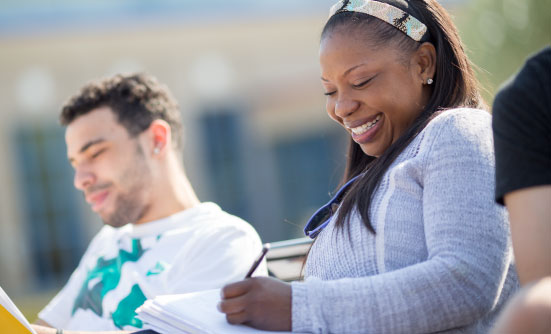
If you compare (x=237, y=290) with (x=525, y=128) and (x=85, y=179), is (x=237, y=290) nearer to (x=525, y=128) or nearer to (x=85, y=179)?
(x=525, y=128)

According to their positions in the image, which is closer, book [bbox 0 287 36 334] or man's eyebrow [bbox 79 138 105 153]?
book [bbox 0 287 36 334]

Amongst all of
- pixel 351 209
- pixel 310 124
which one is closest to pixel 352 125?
pixel 351 209

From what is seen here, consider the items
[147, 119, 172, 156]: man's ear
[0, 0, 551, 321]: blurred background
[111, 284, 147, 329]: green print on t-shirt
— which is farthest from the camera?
[0, 0, 551, 321]: blurred background

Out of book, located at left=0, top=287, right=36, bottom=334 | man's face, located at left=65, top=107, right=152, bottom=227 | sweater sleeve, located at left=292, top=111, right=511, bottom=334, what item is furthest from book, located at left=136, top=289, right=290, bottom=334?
man's face, located at left=65, top=107, right=152, bottom=227

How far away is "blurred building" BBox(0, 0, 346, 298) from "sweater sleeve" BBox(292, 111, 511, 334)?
36.3ft

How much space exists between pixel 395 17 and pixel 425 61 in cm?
14

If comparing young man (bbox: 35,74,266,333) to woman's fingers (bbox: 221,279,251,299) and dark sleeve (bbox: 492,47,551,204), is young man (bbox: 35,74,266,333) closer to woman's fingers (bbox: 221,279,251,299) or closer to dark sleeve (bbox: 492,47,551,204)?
woman's fingers (bbox: 221,279,251,299)

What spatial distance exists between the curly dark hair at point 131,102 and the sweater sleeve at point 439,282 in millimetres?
1836

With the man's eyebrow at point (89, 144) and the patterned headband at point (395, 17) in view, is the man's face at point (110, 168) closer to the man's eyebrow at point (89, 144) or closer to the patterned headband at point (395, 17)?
the man's eyebrow at point (89, 144)

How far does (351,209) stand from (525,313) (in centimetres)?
67

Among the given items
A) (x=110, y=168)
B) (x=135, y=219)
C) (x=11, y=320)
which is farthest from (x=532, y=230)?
(x=110, y=168)

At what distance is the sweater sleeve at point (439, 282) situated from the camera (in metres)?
1.43

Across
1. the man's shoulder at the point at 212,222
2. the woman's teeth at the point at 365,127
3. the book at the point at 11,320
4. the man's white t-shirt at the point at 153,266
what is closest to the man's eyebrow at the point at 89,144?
the man's white t-shirt at the point at 153,266

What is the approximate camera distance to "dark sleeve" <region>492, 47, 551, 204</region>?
1.30 meters
